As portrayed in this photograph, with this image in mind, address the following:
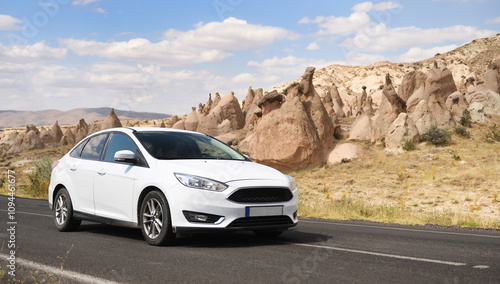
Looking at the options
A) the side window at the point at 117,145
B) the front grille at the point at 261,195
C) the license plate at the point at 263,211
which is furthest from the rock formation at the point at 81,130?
the license plate at the point at 263,211

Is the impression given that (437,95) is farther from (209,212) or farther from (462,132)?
(209,212)

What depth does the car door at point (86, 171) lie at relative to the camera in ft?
28.5

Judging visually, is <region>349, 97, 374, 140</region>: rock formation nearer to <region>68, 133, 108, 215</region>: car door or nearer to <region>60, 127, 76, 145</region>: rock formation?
<region>68, 133, 108, 215</region>: car door

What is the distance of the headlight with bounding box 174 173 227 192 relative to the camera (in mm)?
6910

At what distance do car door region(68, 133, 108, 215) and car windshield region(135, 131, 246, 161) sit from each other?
1004 mm

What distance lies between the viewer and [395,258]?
251 inches

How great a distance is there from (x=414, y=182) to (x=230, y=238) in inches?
735

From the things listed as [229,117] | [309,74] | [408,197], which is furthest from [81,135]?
[408,197]

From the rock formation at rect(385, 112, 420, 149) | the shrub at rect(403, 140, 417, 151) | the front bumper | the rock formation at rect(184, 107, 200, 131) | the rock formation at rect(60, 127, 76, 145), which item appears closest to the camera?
the front bumper

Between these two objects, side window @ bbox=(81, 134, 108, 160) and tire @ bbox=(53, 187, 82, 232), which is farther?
tire @ bbox=(53, 187, 82, 232)

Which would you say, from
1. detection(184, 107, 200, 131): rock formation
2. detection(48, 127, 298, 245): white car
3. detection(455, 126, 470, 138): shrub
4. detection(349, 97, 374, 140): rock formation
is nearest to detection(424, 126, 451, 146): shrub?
detection(455, 126, 470, 138): shrub

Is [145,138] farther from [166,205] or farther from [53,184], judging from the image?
[53,184]

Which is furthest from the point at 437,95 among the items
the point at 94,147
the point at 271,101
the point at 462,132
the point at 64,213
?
the point at 64,213

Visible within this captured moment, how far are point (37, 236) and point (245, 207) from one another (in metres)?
3.92
